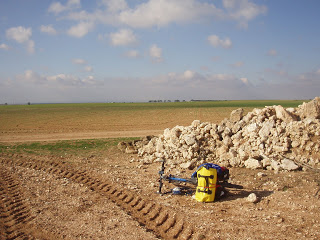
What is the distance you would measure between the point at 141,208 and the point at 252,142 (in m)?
6.04

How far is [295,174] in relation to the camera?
878 cm

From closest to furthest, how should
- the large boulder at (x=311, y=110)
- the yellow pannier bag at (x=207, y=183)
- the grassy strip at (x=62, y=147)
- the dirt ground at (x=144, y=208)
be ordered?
the dirt ground at (x=144, y=208), the yellow pannier bag at (x=207, y=183), the large boulder at (x=311, y=110), the grassy strip at (x=62, y=147)

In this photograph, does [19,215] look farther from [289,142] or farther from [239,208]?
[289,142]

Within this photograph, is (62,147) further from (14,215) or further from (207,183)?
(207,183)

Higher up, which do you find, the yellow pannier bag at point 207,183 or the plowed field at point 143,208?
the yellow pannier bag at point 207,183

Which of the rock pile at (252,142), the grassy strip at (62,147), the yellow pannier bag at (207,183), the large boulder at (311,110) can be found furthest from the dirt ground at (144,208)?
the grassy strip at (62,147)

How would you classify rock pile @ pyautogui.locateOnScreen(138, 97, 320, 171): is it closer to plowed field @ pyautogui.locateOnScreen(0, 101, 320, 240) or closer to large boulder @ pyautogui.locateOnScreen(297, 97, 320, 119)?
large boulder @ pyautogui.locateOnScreen(297, 97, 320, 119)

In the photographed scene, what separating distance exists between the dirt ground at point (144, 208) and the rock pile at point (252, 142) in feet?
2.49

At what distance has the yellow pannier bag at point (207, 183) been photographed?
23.2 ft

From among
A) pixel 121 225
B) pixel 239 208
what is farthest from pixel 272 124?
pixel 121 225

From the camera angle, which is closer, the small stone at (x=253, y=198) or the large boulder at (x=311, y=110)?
the small stone at (x=253, y=198)

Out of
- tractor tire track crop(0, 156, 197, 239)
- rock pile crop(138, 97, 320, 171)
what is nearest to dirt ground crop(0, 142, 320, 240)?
tractor tire track crop(0, 156, 197, 239)

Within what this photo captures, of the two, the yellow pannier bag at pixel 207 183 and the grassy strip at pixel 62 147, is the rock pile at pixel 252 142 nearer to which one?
the yellow pannier bag at pixel 207 183

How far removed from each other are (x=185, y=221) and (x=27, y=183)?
20.0ft
